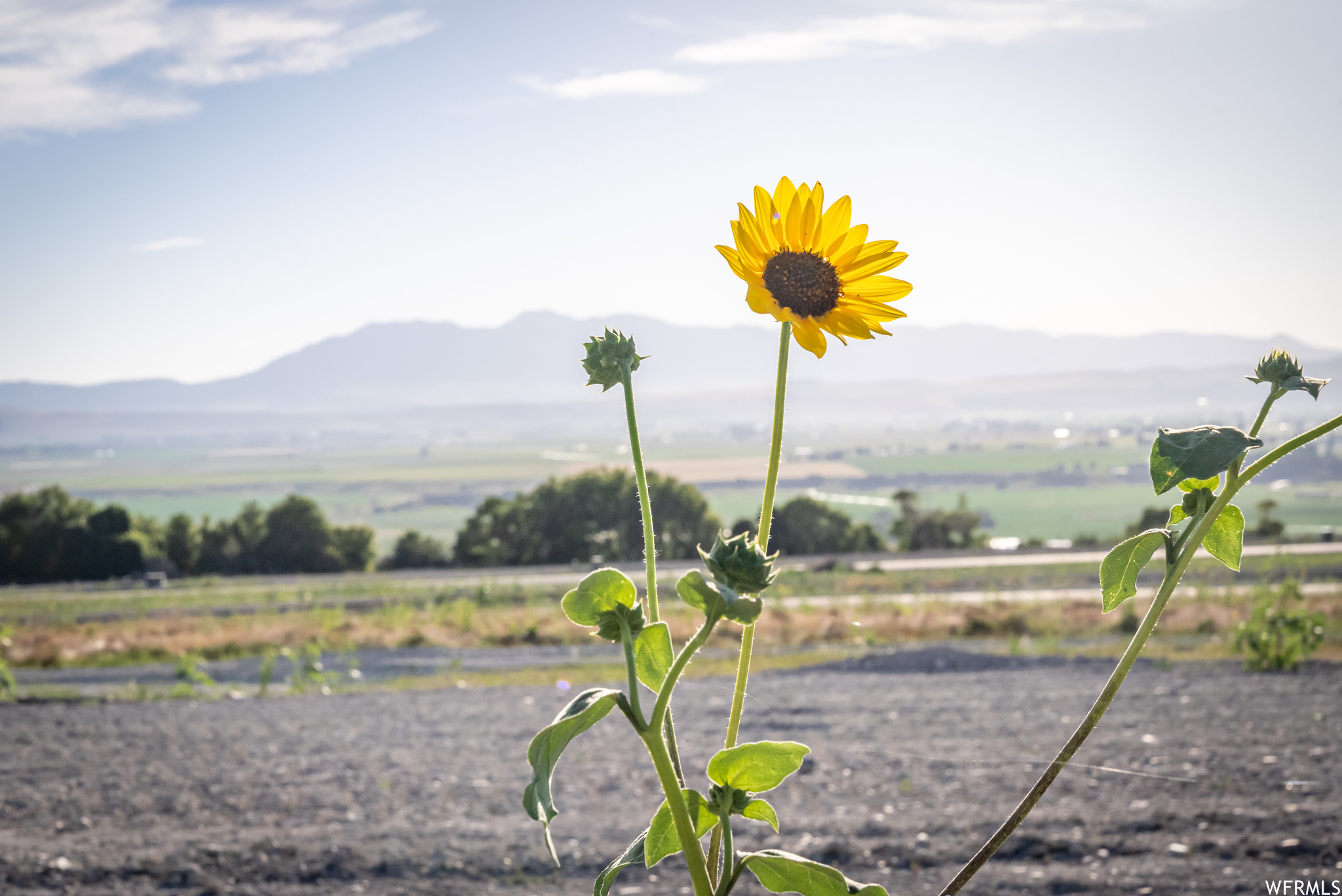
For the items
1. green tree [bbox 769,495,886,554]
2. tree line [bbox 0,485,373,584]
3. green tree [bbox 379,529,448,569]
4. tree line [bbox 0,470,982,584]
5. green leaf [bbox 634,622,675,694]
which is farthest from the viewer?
green tree [bbox 379,529,448,569]

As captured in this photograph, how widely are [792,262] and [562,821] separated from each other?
5906 millimetres

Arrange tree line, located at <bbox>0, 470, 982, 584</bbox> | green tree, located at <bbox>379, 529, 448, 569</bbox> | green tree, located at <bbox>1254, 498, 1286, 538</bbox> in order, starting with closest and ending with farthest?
tree line, located at <bbox>0, 470, 982, 584</bbox>, green tree, located at <bbox>1254, 498, 1286, 538</bbox>, green tree, located at <bbox>379, 529, 448, 569</bbox>

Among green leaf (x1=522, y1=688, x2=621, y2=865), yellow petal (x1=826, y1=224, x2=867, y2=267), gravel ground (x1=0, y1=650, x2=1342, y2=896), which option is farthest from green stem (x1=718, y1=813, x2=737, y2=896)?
gravel ground (x1=0, y1=650, x2=1342, y2=896)

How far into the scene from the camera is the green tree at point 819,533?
3331cm

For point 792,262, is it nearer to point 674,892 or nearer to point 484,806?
point 674,892

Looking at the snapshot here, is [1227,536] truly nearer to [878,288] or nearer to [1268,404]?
[1268,404]

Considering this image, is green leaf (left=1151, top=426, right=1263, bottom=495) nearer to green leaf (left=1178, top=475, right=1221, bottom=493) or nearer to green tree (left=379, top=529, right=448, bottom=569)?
green leaf (left=1178, top=475, right=1221, bottom=493)

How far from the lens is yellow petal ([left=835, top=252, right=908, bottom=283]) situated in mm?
772

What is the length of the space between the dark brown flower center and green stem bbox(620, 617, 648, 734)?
25cm

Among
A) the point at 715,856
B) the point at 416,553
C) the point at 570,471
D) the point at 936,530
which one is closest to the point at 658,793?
the point at 715,856

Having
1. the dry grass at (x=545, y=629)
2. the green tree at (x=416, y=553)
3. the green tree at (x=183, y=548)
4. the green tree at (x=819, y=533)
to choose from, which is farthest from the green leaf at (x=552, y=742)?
the green tree at (x=183, y=548)

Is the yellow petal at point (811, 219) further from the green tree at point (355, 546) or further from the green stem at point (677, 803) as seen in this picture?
the green tree at point (355, 546)

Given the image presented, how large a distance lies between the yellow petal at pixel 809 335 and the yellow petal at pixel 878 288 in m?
0.06

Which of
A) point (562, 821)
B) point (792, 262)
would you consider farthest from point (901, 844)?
point (792, 262)
